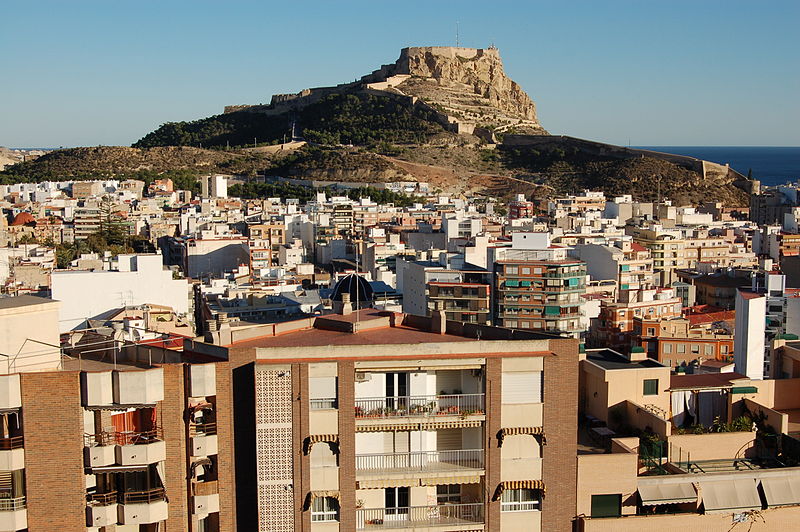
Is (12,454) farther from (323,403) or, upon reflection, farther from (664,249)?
(664,249)

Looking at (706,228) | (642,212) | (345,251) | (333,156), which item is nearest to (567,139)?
(333,156)

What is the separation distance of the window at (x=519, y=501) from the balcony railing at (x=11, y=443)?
13.5ft

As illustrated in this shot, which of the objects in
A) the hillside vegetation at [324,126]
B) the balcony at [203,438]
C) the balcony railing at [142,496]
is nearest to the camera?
the balcony railing at [142,496]

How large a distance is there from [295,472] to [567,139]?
255 ft

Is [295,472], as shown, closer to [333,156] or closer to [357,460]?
[357,460]

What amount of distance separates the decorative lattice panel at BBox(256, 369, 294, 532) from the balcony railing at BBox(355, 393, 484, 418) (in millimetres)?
693

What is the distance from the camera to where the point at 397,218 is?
5262cm

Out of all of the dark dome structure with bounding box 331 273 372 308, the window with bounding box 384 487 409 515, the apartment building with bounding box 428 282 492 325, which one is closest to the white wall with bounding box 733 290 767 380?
the apartment building with bounding box 428 282 492 325

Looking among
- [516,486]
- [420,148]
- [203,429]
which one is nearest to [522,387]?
[516,486]

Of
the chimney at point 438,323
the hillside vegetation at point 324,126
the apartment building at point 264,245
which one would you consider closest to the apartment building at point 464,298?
the apartment building at point 264,245

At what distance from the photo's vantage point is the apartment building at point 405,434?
9578mm

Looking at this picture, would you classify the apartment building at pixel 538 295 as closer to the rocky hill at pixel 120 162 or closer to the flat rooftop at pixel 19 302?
the flat rooftop at pixel 19 302

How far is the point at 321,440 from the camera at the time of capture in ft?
31.5

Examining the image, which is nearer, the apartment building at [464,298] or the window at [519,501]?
the window at [519,501]
